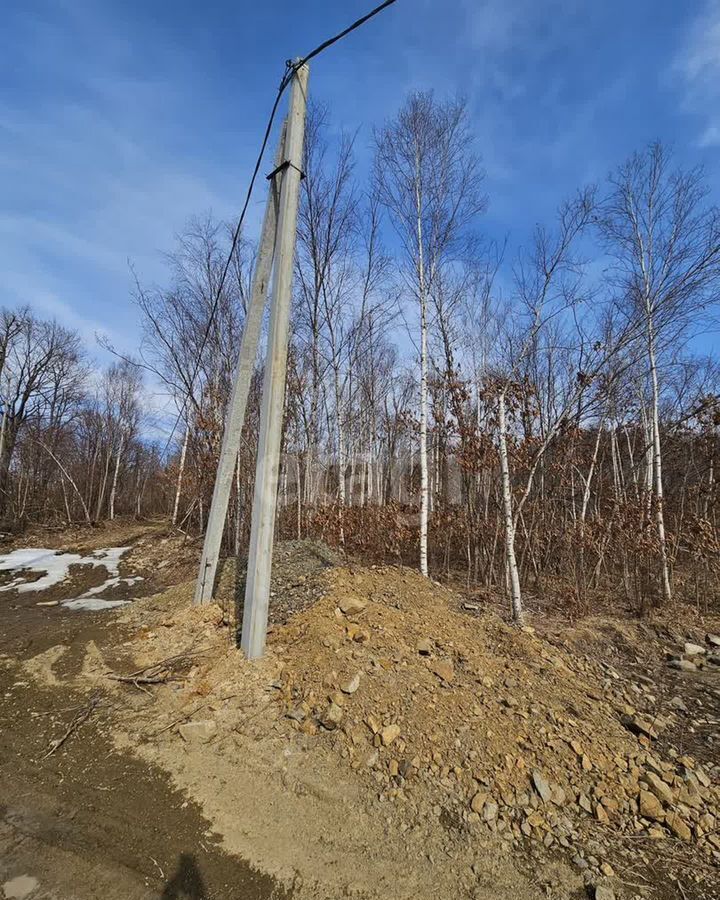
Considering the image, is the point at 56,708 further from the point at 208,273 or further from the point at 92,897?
the point at 208,273

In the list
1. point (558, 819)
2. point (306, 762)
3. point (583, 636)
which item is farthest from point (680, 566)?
point (306, 762)

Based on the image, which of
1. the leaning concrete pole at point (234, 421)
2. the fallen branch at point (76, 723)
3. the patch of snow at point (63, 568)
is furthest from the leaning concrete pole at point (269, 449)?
the patch of snow at point (63, 568)

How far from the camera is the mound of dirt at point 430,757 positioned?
2137mm

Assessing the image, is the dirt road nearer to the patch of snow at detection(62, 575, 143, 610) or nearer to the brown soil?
the brown soil

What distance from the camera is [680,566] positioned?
922 cm

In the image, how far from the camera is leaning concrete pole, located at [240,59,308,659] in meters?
3.64

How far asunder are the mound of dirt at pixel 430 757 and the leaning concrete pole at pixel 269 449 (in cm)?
41

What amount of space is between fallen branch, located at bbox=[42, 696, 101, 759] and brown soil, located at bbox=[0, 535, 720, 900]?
1.7 inches

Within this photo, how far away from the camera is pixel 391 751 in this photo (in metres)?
2.78

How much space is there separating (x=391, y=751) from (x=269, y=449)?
7.88 feet

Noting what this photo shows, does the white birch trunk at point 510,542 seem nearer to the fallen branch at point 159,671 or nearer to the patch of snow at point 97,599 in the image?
the fallen branch at point 159,671

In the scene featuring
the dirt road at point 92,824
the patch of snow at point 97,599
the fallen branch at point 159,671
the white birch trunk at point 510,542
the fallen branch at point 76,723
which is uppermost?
the white birch trunk at point 510,542

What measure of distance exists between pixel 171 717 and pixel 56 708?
3.20 ft

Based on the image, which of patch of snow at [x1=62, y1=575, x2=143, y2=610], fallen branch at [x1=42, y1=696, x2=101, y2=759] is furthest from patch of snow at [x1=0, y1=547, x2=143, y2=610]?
fallen branch at [x1=42, y1=696, x2=101, y2=759]
